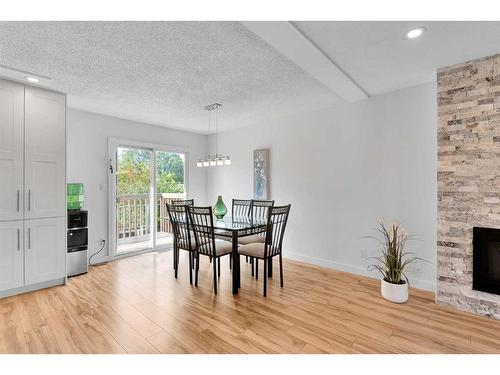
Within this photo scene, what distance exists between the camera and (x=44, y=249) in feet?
10.2

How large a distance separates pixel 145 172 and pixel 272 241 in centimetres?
301

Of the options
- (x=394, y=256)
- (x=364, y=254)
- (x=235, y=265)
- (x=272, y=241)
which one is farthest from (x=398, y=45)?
(x=235, y=265)

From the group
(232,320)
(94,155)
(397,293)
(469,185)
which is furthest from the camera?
(94,155)

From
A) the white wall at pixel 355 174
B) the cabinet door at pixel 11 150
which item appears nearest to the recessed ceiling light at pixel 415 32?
the white wall at pixel 355 174

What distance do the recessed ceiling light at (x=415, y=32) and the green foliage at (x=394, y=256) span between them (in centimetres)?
190

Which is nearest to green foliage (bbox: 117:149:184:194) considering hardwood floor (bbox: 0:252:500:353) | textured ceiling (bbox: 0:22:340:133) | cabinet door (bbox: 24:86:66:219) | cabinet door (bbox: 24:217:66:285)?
textured ceiling (bbox: 0:22:340:133)

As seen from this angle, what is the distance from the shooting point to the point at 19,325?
2242mm

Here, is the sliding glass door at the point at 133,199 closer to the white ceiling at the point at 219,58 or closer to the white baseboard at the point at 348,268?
the white ceiling at the point at 219,58

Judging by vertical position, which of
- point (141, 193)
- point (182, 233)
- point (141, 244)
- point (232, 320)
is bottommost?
point (232, 320)

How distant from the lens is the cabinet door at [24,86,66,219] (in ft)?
9.86

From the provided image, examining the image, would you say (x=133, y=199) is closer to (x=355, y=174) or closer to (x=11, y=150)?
(x=11, y=150)

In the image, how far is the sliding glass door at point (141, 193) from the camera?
454 cm
